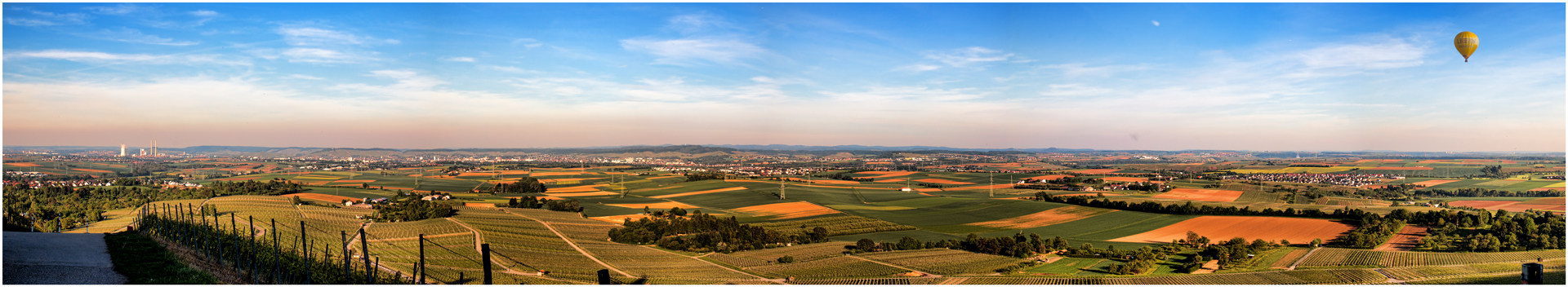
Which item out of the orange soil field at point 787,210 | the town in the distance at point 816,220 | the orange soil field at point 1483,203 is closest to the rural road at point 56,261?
the town in the distance at point 816,220

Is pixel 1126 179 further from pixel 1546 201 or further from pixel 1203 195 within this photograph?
pixel 1546 201

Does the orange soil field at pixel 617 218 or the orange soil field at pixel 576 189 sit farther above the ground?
the orange soil field at pixel 576 189

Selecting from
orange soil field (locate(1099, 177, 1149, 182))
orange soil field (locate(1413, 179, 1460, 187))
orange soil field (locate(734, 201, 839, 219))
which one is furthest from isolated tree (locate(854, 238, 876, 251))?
orange soil field (locate(1413, 179, 1460, 187))

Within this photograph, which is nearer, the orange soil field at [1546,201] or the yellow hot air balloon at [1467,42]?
the yellow hot air balloon at [1467,42]

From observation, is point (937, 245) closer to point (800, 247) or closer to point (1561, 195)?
point (800, 247)

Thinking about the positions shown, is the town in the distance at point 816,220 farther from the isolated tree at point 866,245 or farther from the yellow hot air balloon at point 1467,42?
the yellow hot air balloon at point 1467,42

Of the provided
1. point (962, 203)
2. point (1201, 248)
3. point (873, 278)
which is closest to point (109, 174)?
point (873, 278)
